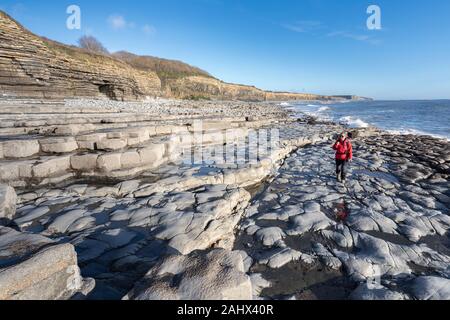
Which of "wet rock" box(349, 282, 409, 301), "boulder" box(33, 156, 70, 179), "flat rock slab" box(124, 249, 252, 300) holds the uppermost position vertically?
"boulder" box(33, 156, 70, 179)

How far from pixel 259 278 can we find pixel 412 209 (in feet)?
13.9

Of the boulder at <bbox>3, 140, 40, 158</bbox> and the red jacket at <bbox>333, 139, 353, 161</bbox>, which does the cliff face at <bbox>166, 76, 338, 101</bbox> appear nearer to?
the boulder at <bbox>3, 140, 40, 158</bbox>

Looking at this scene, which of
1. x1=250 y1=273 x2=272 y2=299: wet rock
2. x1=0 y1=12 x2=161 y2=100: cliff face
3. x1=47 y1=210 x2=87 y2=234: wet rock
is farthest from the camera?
x1=0 y1=12 x2=161 y2=100: cliff face

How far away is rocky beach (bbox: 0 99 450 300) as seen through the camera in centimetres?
220

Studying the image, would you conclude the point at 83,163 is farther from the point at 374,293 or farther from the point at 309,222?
the point at 374,293

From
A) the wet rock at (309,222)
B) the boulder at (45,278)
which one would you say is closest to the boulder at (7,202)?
the boulder at (45,278)

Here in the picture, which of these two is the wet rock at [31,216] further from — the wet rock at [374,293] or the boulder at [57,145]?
the wet rock at [374,293]

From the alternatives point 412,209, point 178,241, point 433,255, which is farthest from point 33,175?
point 412,209

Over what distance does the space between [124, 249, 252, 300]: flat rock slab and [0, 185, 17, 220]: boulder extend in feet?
10.2

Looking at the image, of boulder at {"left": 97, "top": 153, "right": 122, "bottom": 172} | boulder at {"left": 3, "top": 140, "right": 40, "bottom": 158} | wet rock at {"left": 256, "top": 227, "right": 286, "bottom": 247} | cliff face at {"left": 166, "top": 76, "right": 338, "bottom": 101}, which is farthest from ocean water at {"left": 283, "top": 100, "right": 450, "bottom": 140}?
cliff face at {"left": 166, "top": 76, "right": 338, "bottom": 101}

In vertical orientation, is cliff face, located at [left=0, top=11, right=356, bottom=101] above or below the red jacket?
above

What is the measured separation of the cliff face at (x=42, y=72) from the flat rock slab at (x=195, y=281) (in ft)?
71.7
